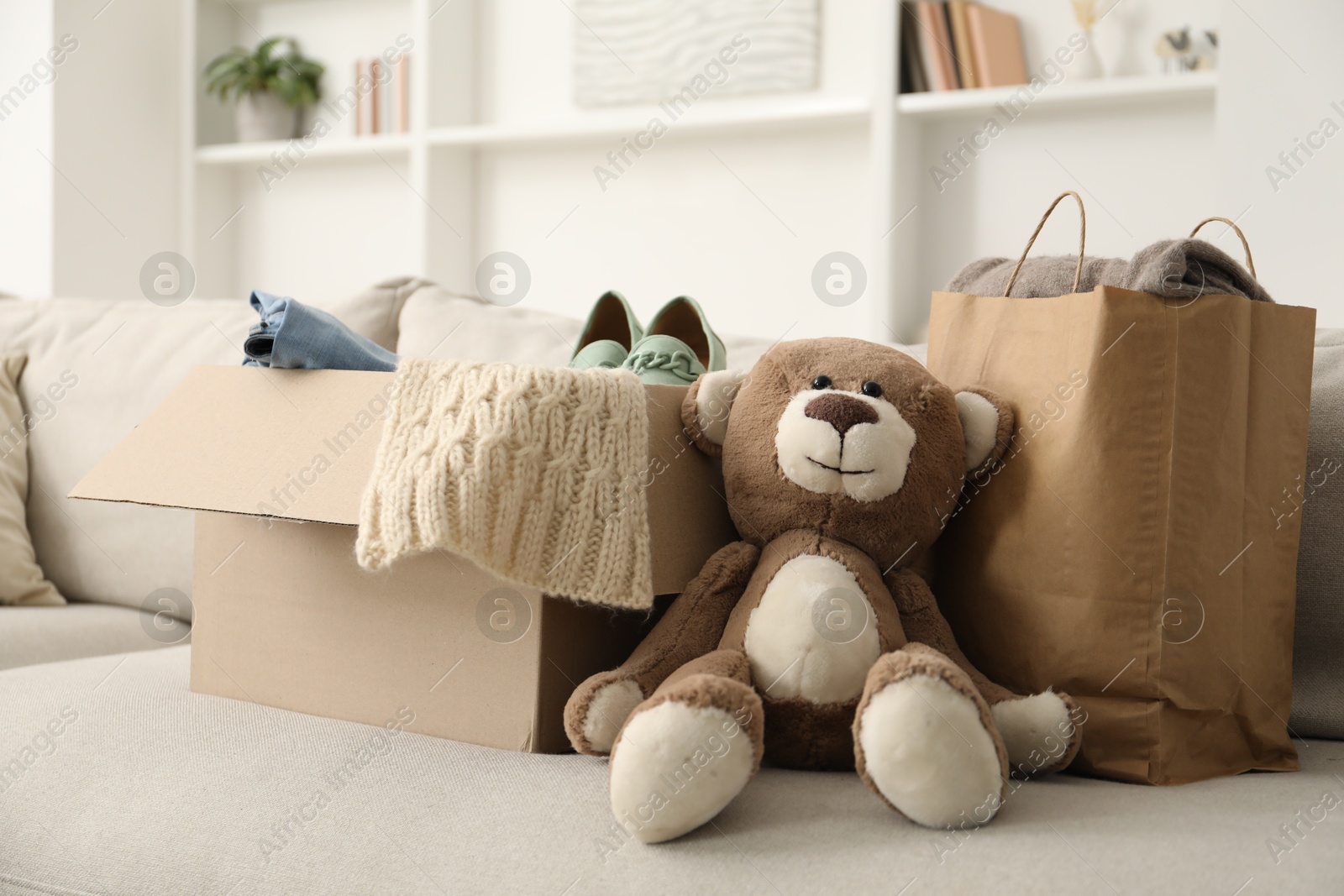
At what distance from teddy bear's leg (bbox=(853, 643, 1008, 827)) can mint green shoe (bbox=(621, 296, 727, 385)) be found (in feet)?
1.26

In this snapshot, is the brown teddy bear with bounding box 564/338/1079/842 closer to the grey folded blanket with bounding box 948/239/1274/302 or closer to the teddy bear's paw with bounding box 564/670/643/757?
the teddy bear's paw with bounding box 564/670/643/757

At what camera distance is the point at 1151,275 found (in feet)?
2.56

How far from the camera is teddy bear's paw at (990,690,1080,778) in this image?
0.77 m

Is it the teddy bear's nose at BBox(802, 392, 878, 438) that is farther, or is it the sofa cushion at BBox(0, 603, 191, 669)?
the sofa cushion at BBox(0, 603, 191, 669)

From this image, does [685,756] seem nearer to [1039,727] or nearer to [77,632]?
[1039,727]

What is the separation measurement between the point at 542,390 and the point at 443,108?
2253 mm

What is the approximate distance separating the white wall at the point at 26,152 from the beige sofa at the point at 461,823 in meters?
2.14

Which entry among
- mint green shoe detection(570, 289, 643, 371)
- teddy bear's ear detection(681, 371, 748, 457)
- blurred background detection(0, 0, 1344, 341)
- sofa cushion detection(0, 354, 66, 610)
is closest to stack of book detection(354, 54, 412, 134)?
blurred background detection(0, 0, 1344, 341)

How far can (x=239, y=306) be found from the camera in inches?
62.8

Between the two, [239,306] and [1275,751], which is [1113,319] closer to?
[1275,751]

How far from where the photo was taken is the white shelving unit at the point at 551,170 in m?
2.34

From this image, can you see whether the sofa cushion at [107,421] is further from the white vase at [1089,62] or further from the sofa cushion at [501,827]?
A: the white vase at [1089,62]

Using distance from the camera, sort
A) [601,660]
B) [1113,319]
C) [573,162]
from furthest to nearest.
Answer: [573,162] → [601,660] → [1113,319]

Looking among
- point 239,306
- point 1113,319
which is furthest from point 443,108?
point 1113,319
